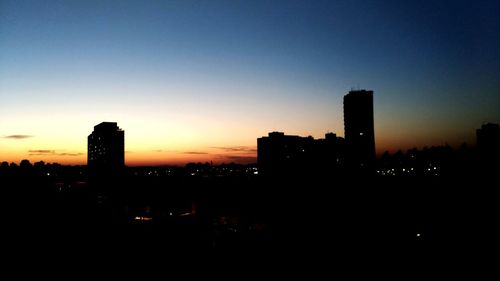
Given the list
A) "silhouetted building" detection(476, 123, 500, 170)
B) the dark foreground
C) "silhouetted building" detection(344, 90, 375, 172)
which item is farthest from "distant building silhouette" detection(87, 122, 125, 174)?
"silhouetted building" detection(476, 123, 500, 170)

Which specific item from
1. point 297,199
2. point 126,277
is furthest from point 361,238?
point 297,199

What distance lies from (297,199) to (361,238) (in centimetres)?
3243

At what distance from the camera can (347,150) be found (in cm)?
11219

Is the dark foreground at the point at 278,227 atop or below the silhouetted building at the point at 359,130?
below

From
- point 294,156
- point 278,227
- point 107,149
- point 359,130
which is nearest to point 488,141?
point 359,130

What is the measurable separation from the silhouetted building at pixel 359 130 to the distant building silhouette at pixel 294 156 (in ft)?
14.0

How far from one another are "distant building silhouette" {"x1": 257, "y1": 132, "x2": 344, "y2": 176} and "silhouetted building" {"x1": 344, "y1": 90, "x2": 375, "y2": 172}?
426 centimetres

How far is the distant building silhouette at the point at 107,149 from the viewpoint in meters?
98.3

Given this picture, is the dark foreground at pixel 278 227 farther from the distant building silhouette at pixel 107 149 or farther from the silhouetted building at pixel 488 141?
the distant building silhouette at pixel 107 149

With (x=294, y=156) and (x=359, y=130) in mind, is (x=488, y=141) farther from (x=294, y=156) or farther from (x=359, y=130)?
(x=294, y=156)

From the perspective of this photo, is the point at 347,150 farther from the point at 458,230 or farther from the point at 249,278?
the point at 249,278

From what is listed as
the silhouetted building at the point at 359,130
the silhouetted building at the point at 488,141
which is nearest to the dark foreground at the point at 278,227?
the silhouetted building at the point at 488,141

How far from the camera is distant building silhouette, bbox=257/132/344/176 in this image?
107062mm

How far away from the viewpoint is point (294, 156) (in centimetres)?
10988
